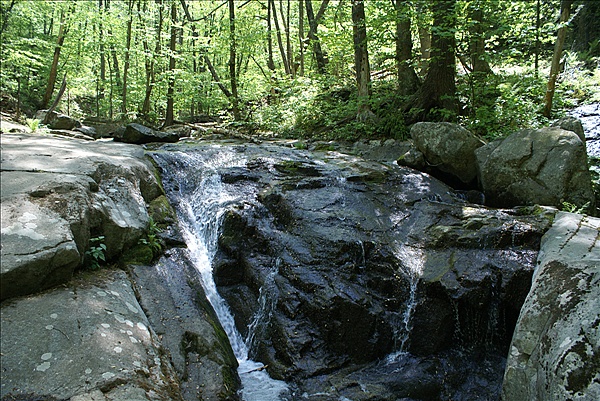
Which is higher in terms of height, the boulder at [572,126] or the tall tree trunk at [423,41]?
the tall tree trunk at [423,41]

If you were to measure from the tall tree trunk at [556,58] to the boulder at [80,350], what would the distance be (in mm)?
11630

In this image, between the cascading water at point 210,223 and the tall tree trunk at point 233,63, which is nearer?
the cascading water at point 210,223

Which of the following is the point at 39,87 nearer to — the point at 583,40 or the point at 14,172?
the point at 14,172

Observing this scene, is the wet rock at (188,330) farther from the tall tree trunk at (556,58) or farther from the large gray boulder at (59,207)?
the tall tree trunk at (556,58)

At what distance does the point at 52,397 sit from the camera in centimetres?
268

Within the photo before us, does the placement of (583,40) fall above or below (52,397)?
above

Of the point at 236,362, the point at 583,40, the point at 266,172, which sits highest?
the point at 583,40

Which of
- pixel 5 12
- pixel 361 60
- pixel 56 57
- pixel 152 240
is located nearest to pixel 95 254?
pixel 152 240

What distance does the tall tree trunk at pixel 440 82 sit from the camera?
10656mm

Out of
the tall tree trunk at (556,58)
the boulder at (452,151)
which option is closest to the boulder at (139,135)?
the boulder at (452,151)

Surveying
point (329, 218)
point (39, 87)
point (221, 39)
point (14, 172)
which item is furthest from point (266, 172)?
point (39, 87)

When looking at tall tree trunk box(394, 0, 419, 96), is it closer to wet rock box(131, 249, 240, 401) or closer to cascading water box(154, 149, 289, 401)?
cascading water box(154, 149, 289, 401)

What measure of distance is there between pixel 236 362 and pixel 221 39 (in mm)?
15287

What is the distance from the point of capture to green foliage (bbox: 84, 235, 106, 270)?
423cm
